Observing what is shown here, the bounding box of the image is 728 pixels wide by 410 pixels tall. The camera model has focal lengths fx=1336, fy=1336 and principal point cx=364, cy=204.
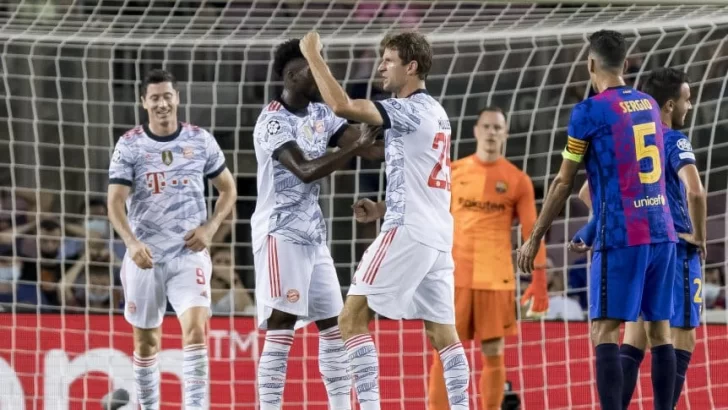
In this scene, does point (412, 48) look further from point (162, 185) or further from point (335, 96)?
point (162, 185)

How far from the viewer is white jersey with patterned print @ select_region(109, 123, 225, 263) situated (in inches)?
274

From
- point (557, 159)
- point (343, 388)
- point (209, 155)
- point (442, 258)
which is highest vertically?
point (557, 159)

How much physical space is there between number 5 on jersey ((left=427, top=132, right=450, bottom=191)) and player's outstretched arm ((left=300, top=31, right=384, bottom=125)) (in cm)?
32

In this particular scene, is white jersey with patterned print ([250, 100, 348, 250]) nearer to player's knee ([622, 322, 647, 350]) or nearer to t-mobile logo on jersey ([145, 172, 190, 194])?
t-mobile logo on jersey ([145, 172, 190, 194])

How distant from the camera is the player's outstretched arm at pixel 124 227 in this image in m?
6.70

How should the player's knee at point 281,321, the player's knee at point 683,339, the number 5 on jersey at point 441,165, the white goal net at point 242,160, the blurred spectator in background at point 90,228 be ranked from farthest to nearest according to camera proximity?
the blurred spectator in background at point 90,228 → the white goal net at point 242,160 → the player's knee at point 683,339 → the player's knee at point 281,321 → the number 5 on jersey at point 441,165

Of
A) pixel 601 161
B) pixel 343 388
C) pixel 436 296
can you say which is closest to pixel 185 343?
pixel 343 388

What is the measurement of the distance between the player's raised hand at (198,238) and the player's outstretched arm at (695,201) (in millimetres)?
2401

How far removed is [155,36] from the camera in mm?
8703

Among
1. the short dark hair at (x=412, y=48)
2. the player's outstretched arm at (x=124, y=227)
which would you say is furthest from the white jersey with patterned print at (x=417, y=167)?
the player's outstretched arm at (x=124, y=227)

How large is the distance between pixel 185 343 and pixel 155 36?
8.88 feet

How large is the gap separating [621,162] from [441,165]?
77cm

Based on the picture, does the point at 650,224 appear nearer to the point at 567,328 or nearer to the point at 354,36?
the point at 567,328

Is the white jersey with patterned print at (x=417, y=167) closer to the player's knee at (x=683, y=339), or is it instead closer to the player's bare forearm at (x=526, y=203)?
the player's knee at (x=683, y=339)
